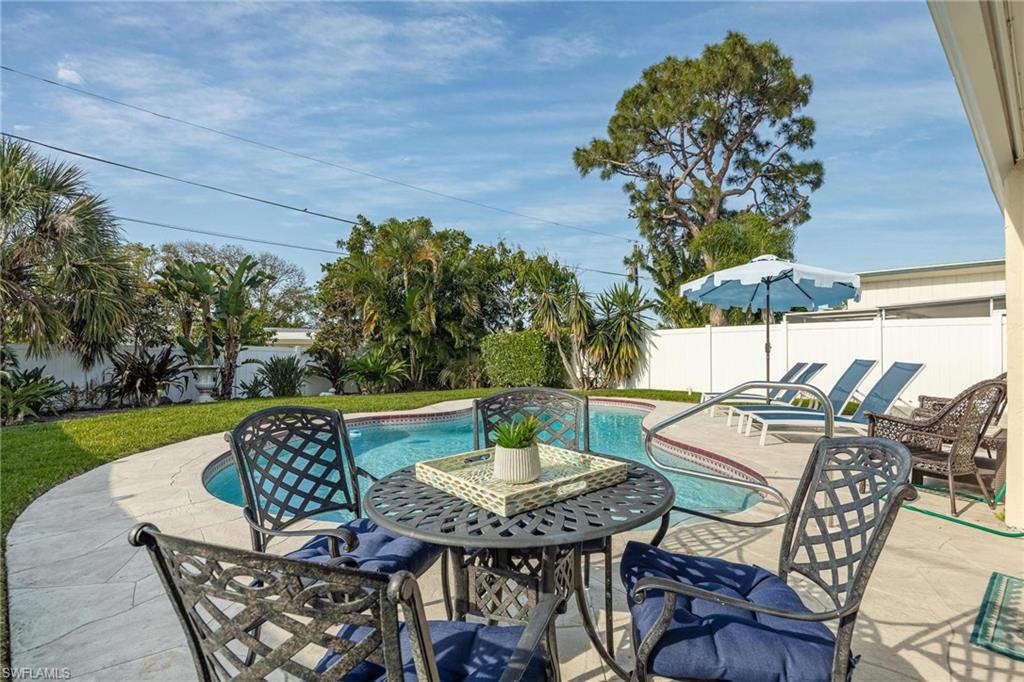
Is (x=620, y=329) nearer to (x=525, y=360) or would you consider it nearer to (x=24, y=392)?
(x=525, y=360)

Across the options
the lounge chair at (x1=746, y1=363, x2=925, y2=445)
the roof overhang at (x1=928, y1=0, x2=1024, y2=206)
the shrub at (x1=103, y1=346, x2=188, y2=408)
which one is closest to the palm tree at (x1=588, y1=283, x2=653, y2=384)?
the lounge chair at (x1=746, y1=363, x2=925, y2=445)

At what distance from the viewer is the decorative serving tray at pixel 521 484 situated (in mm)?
1982

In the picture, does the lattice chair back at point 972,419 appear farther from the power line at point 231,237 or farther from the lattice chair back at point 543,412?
the power line at point 231,237

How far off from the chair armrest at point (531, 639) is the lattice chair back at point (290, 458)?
5.09 ft

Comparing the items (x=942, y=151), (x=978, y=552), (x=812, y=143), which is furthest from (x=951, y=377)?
(x=812, y=143)

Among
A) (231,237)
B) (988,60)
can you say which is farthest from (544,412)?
(231,237)

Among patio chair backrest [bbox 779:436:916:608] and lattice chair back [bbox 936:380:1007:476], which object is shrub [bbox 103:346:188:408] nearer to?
patio chair backrest [bbox 779:436:916:608]

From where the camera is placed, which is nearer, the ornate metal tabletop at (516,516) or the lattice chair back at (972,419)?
the ornate metal tabletop at (516,516)

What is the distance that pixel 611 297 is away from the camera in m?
14.6

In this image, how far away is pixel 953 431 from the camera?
426 centimetres

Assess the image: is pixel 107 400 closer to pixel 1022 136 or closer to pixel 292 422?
pixel 292 422

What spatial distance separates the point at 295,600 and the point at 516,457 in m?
1.19

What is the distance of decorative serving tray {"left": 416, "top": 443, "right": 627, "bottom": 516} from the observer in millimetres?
1982

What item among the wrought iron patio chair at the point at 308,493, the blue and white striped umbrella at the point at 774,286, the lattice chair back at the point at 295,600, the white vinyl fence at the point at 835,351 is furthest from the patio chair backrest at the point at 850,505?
the white vinyl fence at the point at 835,351
